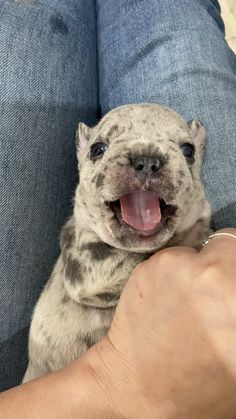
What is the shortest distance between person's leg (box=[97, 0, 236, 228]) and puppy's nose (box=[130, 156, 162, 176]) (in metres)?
0.49

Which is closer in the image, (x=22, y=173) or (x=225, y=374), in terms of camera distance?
(x=225, y=374)

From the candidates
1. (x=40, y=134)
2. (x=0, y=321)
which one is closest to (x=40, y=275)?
(x=0, y=321)

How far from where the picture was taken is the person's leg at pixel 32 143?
170cm

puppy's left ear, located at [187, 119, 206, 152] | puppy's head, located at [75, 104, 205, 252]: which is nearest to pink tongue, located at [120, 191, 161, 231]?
puppy's head, located at [75, 104, 205, 252]

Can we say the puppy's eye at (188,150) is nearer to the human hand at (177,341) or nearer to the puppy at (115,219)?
the puppy at (115,219)

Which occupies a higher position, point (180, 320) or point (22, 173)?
point (180, 320)

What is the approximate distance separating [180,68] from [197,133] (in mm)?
376

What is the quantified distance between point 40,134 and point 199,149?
0.64 metres

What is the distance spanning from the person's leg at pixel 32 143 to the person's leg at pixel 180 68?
6.9 inches

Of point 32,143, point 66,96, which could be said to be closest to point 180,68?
point 66,96

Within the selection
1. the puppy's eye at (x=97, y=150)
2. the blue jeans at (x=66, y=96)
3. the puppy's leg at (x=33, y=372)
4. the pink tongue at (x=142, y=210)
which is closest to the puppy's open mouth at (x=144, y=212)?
the pink tongue at (x=142, y=210)

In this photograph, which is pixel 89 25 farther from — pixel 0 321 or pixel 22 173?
pixel 0 321

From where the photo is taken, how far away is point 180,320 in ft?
3.61

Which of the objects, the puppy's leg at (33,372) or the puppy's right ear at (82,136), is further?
the puppy's right ear at (82,136)
